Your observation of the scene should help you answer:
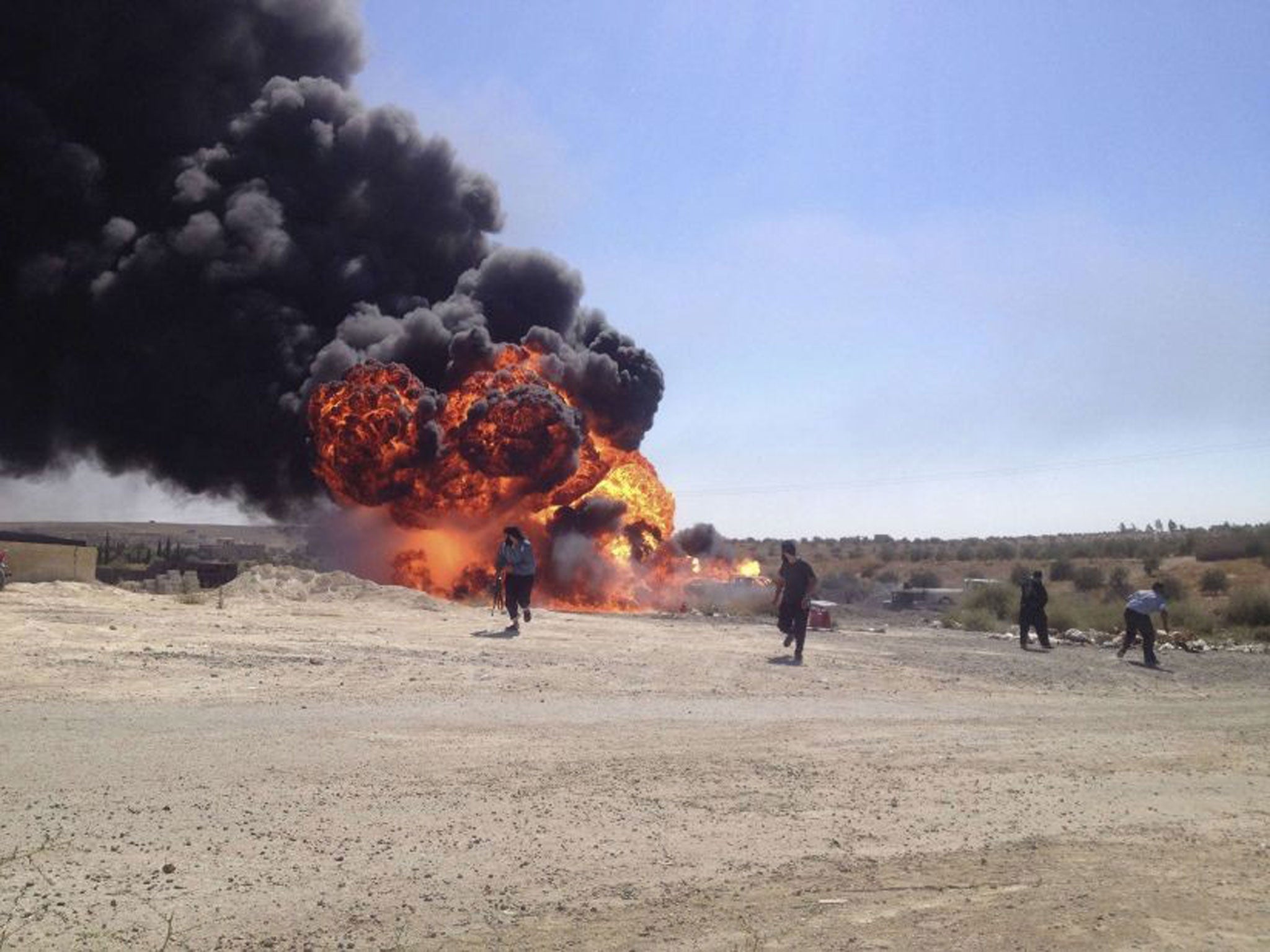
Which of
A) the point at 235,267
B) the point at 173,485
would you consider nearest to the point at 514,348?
the point at 235,267

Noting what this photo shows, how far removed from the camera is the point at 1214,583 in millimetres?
44281

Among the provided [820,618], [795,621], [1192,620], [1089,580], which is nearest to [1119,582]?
[1089,580]

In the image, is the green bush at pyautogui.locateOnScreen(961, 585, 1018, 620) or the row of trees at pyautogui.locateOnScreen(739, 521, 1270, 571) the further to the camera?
the row of trees at pyautogui.locateOnScreen(739, 521, 1270, 571)

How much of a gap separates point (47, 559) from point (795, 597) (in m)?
14.1

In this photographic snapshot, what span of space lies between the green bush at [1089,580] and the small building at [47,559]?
39.3 metres

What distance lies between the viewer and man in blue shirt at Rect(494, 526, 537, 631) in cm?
1736

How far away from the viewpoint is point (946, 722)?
11.6 m

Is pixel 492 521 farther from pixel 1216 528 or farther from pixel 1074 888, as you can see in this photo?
pixel 1216 528

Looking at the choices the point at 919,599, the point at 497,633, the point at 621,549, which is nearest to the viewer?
the point at 497,633

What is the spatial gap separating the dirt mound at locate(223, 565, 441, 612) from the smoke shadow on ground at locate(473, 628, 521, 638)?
438 cm

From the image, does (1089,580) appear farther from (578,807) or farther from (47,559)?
(578,807)

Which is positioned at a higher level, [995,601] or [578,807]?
[995,601]

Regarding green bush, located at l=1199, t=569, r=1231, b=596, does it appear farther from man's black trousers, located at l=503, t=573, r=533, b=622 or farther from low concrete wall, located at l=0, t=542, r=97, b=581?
low concrete wall, located at l=0, t=542, r=97, b=581

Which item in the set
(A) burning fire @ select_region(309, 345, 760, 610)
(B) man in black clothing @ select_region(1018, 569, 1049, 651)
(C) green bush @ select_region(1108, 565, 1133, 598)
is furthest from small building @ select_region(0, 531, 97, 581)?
(C) green bush @ select_region(1108, 565, 1133, 598)
